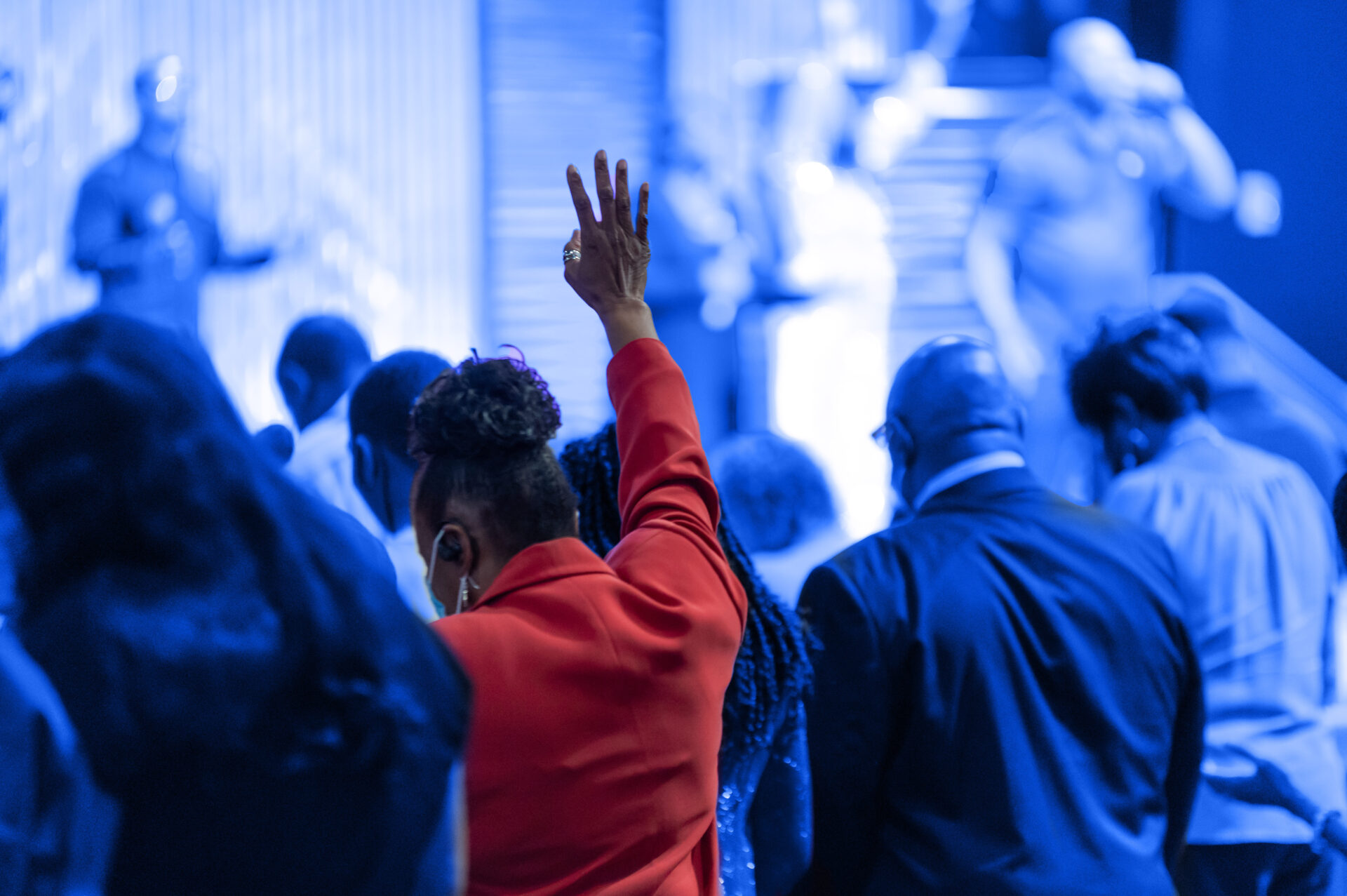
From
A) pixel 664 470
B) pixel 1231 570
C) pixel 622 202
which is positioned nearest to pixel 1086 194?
pixel 1231 570

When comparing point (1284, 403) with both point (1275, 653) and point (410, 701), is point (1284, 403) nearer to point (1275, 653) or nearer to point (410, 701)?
point (1275, 653)

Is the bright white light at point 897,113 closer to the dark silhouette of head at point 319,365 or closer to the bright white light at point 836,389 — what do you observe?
the bright white light at point 836,389

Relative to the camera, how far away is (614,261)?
1154 millimetres

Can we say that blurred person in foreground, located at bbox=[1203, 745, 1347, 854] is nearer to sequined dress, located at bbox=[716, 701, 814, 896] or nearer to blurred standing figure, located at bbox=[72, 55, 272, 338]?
sequined dress, located at bbox=[716, 701, 814, 896]

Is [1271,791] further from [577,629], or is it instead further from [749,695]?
[577,629]

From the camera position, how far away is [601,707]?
2.92 feet

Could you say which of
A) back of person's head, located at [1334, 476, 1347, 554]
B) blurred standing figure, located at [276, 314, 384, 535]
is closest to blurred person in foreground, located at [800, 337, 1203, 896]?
back of person's head, located at [1334, 476, 1347, 554]

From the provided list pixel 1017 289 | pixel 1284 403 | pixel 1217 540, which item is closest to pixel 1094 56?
pixel 1017 289

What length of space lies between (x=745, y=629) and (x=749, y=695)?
0.09m

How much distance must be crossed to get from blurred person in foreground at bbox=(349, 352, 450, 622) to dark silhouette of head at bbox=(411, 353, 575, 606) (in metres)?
0.86

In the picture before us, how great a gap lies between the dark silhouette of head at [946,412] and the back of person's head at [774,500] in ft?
1.00

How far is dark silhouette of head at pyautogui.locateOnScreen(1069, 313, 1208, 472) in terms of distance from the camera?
2334 millimetres

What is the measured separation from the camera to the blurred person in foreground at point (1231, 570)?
232 cm

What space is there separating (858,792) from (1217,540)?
3.61ft
